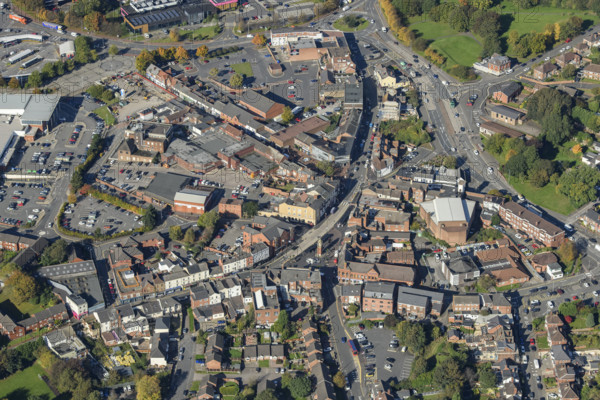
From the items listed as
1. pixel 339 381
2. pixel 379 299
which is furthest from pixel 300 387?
pixel 379 299

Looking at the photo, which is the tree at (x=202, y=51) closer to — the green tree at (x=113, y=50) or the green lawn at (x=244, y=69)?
the green lawn at (x=244, y=69)

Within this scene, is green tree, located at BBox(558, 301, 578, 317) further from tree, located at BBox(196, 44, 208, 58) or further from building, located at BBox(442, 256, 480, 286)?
tree, located at BBox(196, 44, 208, 58)

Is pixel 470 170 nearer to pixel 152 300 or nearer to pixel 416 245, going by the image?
pixel 416 245

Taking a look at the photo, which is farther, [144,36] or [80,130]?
[144,36]

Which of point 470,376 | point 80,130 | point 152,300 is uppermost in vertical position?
point 80,130

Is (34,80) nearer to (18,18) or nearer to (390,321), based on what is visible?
(18,18)

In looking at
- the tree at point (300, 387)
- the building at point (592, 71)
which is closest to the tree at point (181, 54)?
the building at point (592, 71)

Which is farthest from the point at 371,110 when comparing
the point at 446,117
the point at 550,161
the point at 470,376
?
the point at 470,376
